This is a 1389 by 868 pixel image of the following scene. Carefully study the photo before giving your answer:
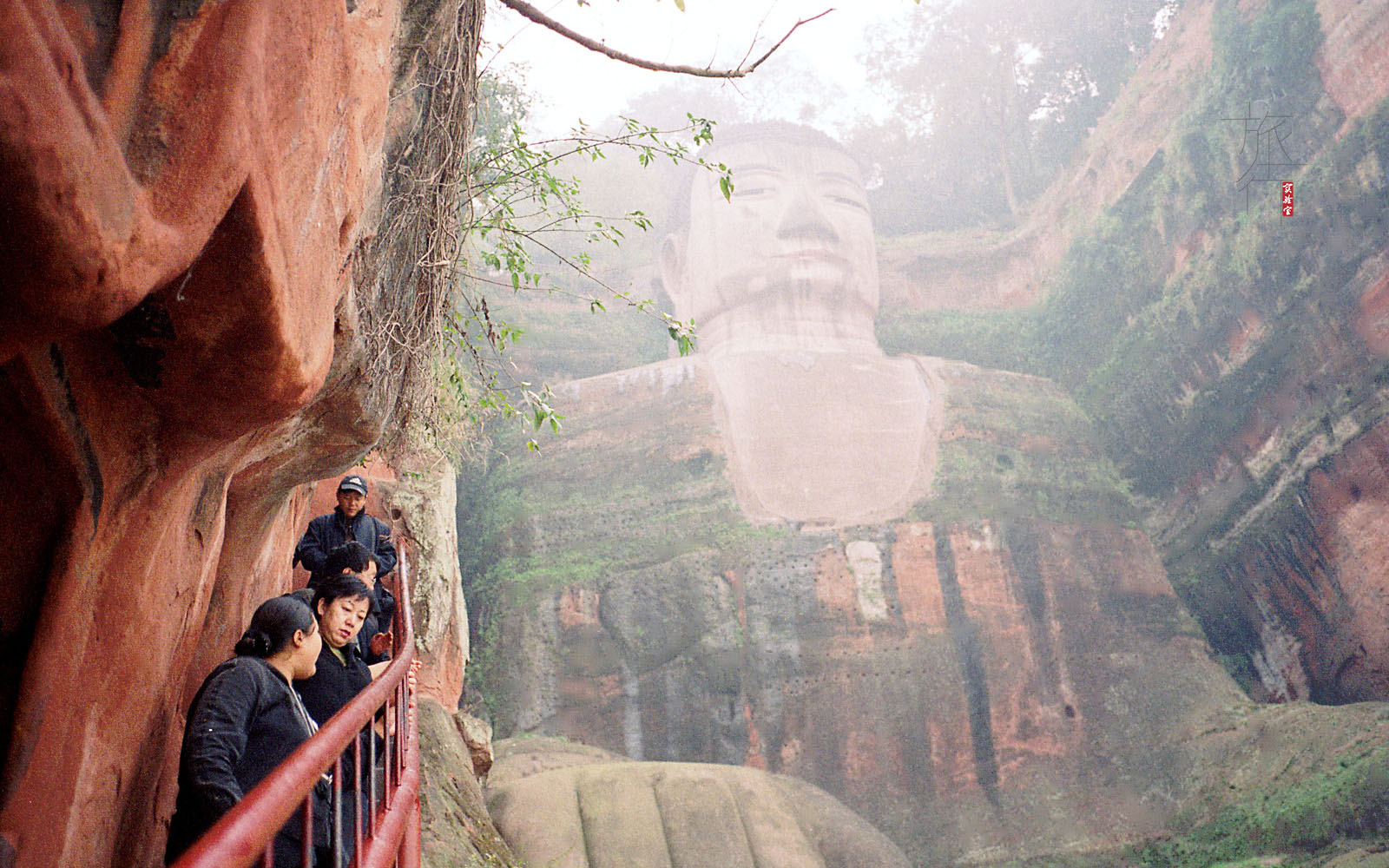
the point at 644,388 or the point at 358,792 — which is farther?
the point at 644,388

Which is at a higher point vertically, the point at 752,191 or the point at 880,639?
the point at 752,191

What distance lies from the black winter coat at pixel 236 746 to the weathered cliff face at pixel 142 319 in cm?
28

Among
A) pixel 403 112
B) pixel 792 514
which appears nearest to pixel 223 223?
pixel 403 112

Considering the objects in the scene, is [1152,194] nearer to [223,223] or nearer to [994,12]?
[994,12]

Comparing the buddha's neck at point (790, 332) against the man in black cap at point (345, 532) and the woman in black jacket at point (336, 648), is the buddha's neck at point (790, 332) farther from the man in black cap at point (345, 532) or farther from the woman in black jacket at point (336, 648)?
the woman in black jacket at point (336, 648)

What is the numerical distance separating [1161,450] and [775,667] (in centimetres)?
819

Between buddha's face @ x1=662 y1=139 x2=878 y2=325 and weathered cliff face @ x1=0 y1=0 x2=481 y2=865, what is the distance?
599 inches

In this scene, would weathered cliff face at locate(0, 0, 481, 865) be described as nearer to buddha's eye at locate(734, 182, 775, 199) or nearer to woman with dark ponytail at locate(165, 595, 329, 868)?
woman with dark ponytail at locate(165, 595, 329, 868)

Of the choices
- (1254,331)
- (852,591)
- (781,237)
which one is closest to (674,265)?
(781,237)

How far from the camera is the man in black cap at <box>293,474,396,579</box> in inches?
172

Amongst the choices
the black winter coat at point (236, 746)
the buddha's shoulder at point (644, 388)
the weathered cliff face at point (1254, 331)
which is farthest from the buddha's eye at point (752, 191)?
the black winter coat at point (236, 746)

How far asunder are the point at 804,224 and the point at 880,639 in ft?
28.1

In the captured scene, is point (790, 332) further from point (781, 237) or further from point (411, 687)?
point (411, 687)

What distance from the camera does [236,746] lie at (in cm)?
226
